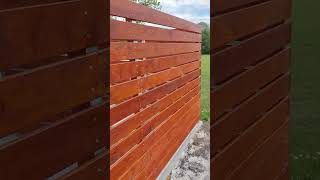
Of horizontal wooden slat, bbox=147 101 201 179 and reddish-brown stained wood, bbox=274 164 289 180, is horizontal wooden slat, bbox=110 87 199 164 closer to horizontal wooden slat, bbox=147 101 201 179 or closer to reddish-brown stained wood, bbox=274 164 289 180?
horizontal wooden slat, bbox=147 101 201 179

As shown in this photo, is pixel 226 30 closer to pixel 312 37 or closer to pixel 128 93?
pixel 128 93

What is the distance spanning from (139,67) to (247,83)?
165 centimetres

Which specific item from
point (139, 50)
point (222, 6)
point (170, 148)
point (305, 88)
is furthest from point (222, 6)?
point (170, 148)

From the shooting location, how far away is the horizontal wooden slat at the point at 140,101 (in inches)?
138

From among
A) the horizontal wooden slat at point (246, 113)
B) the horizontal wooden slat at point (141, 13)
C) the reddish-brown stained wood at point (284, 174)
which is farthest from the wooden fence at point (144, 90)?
the reddish-brown stained wood at point (284, 174)

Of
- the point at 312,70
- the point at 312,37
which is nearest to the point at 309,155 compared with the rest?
the point at 312,70
